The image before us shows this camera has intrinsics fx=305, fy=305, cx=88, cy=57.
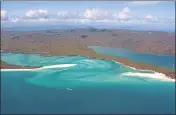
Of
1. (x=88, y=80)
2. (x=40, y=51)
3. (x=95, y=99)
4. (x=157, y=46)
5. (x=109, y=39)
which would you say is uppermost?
(x=109, y=39)

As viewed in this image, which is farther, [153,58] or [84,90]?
[153,58]

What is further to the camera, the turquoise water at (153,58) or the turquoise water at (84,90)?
the turquoise water at (153,58)

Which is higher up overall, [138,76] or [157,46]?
[157,46]

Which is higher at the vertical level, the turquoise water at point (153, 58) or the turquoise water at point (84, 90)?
the turquoise water at point (153, 58)

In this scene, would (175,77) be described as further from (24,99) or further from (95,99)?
(24,99)

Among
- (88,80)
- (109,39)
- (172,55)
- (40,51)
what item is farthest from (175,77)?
(109,39)

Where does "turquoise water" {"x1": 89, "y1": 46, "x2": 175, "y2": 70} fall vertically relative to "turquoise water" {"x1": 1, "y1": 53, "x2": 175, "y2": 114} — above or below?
above

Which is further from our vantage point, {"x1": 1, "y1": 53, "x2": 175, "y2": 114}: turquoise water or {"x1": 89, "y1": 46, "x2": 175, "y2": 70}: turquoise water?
{"x1": 89, "y1": 46, "x2": 175, "y2": 70}: turquoise water

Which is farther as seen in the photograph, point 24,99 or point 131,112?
point 24,99
